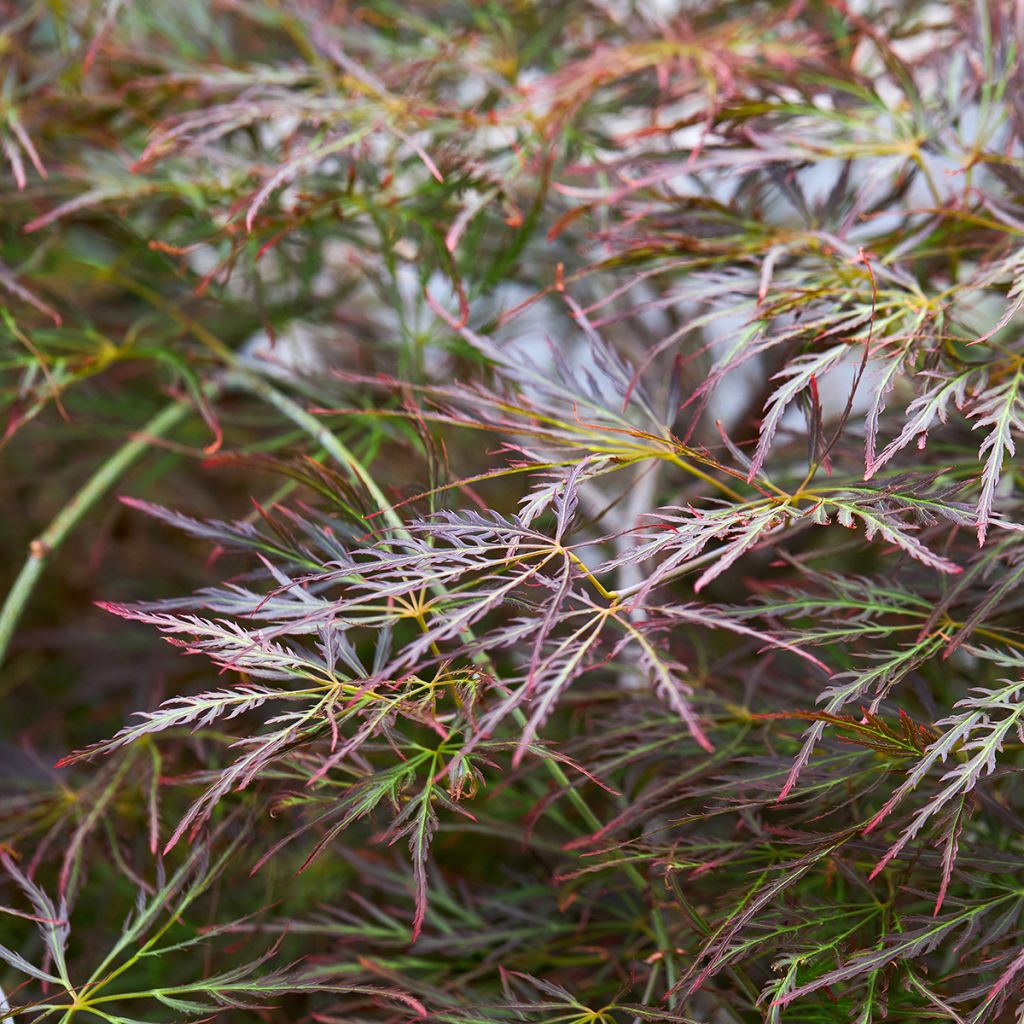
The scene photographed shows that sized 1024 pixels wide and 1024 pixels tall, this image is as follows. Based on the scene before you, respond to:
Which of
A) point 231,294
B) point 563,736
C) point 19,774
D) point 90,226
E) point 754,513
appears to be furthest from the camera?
point 231,294

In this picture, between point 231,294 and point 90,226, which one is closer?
point 90,226

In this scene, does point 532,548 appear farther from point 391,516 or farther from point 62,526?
point 62,526

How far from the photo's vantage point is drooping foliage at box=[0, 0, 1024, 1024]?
21.1 inches

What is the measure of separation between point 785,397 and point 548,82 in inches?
17.9

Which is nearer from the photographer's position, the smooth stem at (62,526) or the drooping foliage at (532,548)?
the drooping foliage at (532,548)

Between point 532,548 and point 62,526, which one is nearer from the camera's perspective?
point 532,548

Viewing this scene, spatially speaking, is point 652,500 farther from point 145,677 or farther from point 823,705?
point 145,677

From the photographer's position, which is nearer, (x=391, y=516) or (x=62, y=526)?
(x=391, y=516)

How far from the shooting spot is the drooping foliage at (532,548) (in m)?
0.54

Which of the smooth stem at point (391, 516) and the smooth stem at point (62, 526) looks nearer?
the smooth stem at point (391, 516)

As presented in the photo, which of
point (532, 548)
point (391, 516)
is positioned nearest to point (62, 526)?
point (391, 516)

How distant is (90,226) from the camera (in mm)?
1046

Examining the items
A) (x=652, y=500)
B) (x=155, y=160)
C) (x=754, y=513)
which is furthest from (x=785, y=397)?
(x=155, y=160)

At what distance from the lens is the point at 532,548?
1.84 feet
